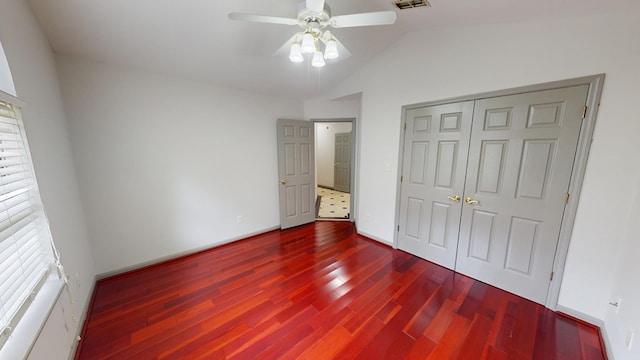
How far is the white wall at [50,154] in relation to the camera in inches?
50.6

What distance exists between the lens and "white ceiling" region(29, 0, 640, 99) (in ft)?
5.36

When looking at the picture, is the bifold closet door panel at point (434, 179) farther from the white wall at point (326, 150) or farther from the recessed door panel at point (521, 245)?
the white wall at point (326, 150)

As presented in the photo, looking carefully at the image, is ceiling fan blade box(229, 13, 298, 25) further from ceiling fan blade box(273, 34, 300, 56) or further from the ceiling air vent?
the ceiling air vent

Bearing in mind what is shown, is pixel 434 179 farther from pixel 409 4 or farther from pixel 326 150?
pixel 326 150

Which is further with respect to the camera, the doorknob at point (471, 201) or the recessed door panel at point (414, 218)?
the recessed door panel at point (414, 218)

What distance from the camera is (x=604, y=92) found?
1646 millimetres

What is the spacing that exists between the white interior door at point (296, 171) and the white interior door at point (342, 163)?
282 cm

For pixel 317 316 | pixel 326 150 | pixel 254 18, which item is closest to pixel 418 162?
pixel 317 316

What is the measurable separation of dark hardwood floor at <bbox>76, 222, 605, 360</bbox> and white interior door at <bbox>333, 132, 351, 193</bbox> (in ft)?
13.8

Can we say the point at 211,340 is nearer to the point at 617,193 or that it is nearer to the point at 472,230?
the point at 472,230

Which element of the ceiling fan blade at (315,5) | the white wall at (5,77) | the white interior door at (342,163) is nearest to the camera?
the white wall at (5,77)

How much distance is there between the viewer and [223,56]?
2.39m

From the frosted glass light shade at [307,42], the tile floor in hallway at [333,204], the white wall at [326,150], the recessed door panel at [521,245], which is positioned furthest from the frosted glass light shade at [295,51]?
the white wall at [326,150]

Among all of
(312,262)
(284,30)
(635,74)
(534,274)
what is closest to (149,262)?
(312,262)
